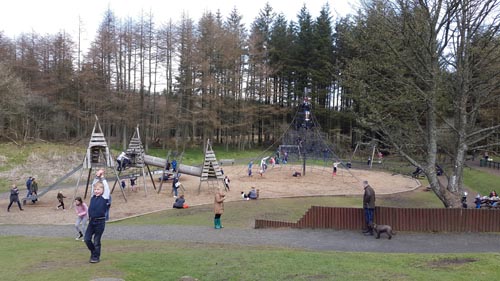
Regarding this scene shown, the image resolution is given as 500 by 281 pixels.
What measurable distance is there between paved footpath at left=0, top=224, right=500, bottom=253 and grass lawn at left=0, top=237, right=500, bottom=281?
1.81m

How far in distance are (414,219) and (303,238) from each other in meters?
4.49

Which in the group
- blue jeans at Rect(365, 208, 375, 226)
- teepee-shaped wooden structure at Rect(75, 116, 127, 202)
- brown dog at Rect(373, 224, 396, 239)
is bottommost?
brown dog at Rect(373, 224, 396, 239)

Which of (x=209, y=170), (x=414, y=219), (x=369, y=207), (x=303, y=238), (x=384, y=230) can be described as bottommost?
(x=303, y=238)

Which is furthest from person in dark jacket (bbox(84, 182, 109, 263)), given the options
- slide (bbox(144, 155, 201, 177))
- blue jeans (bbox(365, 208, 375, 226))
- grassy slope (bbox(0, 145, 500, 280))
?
slide (bbox(144, 155, 201, 177))

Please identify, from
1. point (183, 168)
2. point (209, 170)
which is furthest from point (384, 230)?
point (183, 168)

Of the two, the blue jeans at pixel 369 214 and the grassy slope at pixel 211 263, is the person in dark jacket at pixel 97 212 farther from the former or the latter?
the blue jeans at pixel 369 214

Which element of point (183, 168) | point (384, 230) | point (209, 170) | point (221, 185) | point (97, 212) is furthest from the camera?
point (221, 185)

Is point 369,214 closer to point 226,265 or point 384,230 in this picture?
point 384,230

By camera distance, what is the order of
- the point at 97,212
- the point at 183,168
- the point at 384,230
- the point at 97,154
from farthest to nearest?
the point at 183,168 → the point at 97,154 → the point at 384,230 → the point at 97,212

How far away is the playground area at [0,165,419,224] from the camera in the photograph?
20.5 metres

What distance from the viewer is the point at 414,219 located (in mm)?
15109

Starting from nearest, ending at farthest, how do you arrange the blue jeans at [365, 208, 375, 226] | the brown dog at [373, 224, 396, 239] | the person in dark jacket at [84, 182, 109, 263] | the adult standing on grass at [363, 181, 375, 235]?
the person in dark jacket at [84, 182, 109, 263] → the brown dog at [373, 224, 396, 239] → the adult standing on grass at [363, 181, 375, 235] → the blue jeans at [365, 208, 375, 226]

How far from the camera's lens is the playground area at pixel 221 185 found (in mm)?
20469

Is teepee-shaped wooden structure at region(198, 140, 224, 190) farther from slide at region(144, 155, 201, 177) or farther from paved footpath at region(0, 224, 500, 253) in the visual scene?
paved footpath at region(0, 224, 500, 253)
